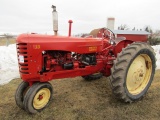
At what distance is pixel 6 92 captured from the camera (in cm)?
419

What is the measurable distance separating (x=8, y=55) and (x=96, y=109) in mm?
5229

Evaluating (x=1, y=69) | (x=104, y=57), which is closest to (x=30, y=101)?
(x=104, y=57)

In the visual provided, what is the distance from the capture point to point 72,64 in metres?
3.50

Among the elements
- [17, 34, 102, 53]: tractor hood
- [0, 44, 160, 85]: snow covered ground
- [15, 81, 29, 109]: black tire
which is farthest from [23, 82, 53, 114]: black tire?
[0, 44, 160, 85]: snow covered ground

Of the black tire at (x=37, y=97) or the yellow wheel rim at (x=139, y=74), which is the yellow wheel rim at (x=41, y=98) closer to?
the black tire at (x=37, y=97)

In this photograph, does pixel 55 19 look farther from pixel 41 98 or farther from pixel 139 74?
pixel 139 74

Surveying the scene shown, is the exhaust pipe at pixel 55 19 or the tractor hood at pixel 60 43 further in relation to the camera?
the exhaust pipe at pixel 55 19

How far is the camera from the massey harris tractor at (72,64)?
2.93 m

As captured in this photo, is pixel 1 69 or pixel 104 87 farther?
pixel 1 69

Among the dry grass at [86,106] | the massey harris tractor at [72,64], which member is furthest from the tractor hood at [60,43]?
the dry grass at [86,106]

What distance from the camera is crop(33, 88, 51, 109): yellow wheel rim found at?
3.10m

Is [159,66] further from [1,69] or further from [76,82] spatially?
[1,69]

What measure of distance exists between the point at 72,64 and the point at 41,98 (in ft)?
2.90

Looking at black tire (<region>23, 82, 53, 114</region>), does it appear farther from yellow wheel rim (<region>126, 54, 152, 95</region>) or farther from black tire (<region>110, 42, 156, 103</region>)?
yellow wheel rim (<region>126, 54, 152, 95</region>)
